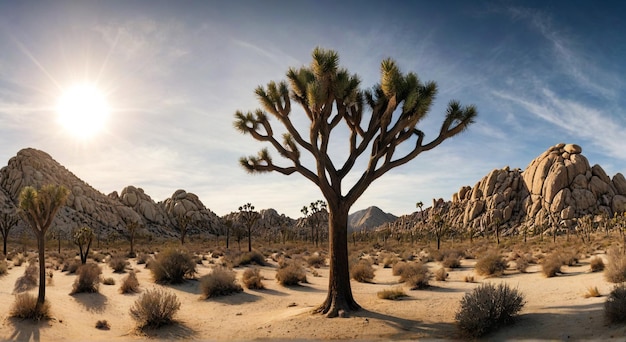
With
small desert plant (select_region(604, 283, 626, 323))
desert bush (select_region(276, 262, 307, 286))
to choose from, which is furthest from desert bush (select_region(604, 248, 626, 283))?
desert bush (select_region(276, 262, 307, 286))

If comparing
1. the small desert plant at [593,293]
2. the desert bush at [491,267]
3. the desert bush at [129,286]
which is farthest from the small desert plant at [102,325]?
the desert bush at [491,267]

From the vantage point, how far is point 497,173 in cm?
9569

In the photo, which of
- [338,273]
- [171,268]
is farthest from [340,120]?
[171,268]

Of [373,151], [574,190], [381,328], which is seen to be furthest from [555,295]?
[574,190]

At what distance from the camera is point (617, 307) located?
24.6ft

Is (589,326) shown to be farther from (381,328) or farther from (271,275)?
(271,275)

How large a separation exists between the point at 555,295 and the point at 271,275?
44.1 ft

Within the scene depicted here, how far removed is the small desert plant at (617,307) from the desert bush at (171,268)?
15.1 metres

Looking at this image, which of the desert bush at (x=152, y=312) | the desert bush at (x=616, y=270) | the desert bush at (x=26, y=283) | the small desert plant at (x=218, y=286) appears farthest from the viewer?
the desert bush at (x=26, y=283)

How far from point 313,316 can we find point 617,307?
6501mm

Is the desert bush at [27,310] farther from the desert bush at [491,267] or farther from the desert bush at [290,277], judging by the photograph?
the desert bush at [491,267]

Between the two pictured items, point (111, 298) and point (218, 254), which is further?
point (218, 254)

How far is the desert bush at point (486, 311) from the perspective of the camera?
830 cm

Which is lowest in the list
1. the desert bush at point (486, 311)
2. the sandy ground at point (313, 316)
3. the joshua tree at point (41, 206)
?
the sandy ground at point (313, 316)
